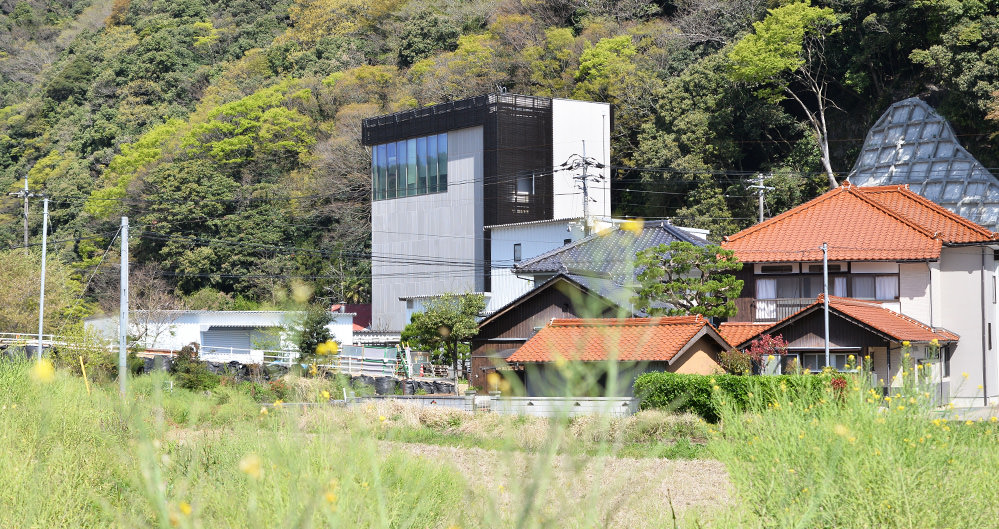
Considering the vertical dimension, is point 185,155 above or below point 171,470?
above

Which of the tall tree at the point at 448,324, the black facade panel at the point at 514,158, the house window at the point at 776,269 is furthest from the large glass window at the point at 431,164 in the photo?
the house window at the point at 776,269

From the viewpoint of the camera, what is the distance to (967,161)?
29.3 m

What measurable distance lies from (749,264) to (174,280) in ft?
99.2

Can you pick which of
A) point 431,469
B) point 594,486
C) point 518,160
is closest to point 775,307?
point 518,160

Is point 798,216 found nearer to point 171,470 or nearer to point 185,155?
point 171,470

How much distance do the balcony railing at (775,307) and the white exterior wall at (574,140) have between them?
39.6ft

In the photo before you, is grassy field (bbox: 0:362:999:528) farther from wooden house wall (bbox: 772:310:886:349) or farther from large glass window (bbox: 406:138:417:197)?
large glass window (bbox: 406:138:417:197)

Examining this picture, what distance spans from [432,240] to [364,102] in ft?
42.8

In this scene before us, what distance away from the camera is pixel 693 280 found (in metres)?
22.6

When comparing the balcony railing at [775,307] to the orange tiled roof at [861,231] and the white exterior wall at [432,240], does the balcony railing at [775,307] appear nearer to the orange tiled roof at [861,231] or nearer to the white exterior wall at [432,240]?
the orange tiled roof at [861,231]

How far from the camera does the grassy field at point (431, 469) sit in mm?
3633

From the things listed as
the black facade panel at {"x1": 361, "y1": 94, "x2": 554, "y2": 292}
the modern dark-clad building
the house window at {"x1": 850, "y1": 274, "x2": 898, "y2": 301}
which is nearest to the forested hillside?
the modern dark-clad building

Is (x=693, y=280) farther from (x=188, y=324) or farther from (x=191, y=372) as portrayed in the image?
(x=188, y=324)

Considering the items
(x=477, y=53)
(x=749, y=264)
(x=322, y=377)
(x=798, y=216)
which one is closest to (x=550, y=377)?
(x=322, y=377)
